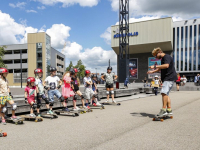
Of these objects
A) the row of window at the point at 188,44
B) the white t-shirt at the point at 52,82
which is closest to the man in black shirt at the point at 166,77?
the white t-shirt at the point at 52,82

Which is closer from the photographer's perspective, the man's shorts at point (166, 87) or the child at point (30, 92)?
the man's shorts at point (166, 87)

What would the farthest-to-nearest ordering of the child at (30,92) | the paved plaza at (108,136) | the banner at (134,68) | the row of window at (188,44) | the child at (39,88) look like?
the banner at (134,68)
the row of window at (188,44)
the child at (39,88)
the child at (30,92)
the paved plaza at (108,136)

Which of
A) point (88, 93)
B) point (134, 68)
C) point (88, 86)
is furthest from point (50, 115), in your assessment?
point (134, 68)

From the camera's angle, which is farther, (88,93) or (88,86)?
(88,86)

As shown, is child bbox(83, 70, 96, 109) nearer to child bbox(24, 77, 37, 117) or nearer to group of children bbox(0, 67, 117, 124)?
group of children bbox(0, 67, 117, 124)

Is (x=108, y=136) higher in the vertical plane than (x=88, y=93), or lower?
lower

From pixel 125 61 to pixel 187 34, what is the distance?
1104 inches

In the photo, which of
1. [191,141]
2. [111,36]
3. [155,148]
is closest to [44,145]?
[155,148]

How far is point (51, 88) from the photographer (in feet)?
22.1

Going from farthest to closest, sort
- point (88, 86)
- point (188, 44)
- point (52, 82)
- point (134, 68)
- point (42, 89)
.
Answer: point (134, 68) < point (188, 44) < point (88, 86) < point (52, 82) < point (42, 89)

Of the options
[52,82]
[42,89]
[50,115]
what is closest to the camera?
[50,115]

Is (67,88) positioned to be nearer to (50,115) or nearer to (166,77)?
(50,115)

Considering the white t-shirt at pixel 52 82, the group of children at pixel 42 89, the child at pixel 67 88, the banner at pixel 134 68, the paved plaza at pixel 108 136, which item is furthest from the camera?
the banner at pixel 134 68

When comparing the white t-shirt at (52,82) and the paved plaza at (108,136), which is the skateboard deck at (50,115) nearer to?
the white t-shirt at (52,82)
